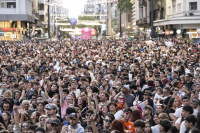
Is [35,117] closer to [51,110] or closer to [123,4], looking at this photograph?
[51,110]

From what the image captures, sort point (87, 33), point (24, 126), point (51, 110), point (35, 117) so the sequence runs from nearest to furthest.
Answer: point (24, 126) < point (51, 110) < point (35, 117) < point (87, 33)

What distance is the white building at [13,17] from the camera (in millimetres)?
72750

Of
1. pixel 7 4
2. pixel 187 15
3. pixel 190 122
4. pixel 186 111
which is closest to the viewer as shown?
pixel 190 122

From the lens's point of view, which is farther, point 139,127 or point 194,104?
point 194,104

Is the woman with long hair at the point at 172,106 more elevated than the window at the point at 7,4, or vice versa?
the window at the point at 7,4

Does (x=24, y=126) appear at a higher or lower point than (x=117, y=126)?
lower

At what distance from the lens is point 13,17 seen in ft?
239

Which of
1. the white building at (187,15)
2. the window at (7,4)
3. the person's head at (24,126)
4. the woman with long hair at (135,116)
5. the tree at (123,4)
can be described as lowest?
the person's head at (24,126)

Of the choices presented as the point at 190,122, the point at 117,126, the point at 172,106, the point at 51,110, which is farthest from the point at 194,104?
the point at 51,110

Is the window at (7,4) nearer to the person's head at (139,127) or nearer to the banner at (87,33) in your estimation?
the banner at (87,33)

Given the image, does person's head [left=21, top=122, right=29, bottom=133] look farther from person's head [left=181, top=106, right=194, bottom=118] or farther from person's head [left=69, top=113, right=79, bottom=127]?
person's head [left=181, top=106, right=194, bottom=118]

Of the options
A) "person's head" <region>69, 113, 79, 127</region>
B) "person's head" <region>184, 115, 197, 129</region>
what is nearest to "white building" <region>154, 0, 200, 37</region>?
"person's head" <region>184, 115, 197, 129</region>

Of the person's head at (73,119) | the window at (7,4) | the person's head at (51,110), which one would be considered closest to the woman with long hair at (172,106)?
the person's head at (73,119)

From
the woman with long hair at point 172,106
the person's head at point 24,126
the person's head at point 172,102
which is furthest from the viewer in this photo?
the person's head at point 172,102
